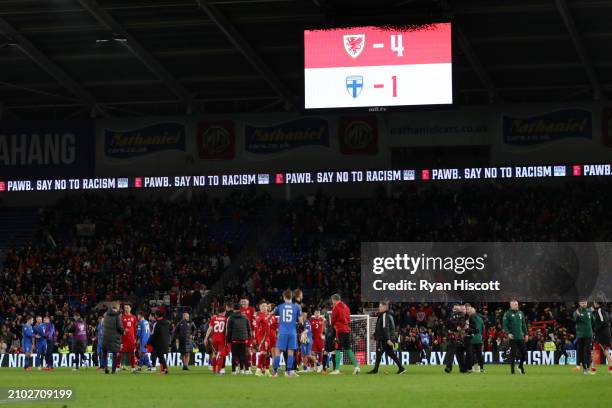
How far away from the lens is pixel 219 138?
55.8m

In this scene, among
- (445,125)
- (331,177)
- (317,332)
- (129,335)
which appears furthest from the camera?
(445,125)

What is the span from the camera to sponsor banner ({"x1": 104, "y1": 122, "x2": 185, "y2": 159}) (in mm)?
56188

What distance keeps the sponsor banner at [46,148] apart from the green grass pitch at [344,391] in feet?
99.0

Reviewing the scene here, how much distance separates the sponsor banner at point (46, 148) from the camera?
56.3m

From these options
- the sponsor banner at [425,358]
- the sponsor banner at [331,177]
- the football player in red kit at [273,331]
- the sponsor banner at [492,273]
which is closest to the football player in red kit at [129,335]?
the football player in red kit at [273,331]

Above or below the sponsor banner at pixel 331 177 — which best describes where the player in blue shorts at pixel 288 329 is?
below

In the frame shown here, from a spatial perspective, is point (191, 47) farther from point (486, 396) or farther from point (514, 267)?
point (486, 396)

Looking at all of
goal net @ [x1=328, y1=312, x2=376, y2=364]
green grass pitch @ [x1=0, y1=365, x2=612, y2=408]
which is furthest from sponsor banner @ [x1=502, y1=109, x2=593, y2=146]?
green grass pitch @ [x1=0, y1=365, x2=612, y2=408]

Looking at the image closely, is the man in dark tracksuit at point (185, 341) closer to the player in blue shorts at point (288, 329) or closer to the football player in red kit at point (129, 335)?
the football player in red kit at point (129, 335)

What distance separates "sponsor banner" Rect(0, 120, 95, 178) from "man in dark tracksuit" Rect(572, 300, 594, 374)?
33.4m

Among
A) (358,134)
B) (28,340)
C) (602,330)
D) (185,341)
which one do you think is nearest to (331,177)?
(358,134)

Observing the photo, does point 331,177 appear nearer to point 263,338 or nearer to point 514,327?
point 263,338

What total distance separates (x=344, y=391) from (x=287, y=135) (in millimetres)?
35674

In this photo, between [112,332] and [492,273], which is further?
[492,273]
